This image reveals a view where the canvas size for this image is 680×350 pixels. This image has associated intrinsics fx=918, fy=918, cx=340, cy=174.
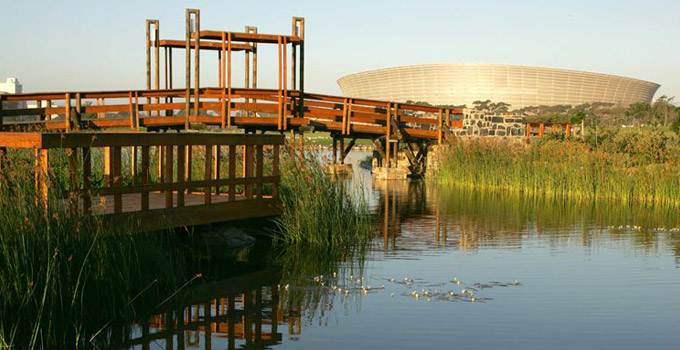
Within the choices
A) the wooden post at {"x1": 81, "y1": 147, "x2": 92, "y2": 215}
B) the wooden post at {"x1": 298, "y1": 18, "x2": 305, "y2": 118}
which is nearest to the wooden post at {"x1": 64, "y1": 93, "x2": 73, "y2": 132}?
the wooden post at {"x1": 298, "y1": 18, "x2": 305, "y2": 118}

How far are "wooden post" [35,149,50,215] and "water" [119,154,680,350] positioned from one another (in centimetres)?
142

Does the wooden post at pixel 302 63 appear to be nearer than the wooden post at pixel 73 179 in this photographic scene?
No

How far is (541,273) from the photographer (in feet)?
36.5

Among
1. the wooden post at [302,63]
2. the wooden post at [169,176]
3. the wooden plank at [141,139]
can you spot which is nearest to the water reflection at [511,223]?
the wooden plank at [141,139]

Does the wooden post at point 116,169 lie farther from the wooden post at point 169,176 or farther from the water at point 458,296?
the water at point 458,296

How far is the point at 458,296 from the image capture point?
9555 mm

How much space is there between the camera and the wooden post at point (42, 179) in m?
8.14

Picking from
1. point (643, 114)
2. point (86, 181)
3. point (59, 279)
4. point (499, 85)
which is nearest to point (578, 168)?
point (86, 181)

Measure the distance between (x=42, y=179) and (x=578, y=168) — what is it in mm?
15674

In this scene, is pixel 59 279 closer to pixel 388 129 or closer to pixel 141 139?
pixel 141 139

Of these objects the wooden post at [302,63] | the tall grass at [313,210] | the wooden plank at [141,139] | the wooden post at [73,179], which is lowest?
the tall grass at [313,210]

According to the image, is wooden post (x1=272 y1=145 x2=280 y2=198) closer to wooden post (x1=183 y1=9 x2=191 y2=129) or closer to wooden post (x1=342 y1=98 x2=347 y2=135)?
wooden post (x1=183 y1=9 x2=191 y2=129)

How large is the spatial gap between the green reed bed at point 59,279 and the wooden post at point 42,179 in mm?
62

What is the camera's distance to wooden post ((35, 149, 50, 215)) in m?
8.14
